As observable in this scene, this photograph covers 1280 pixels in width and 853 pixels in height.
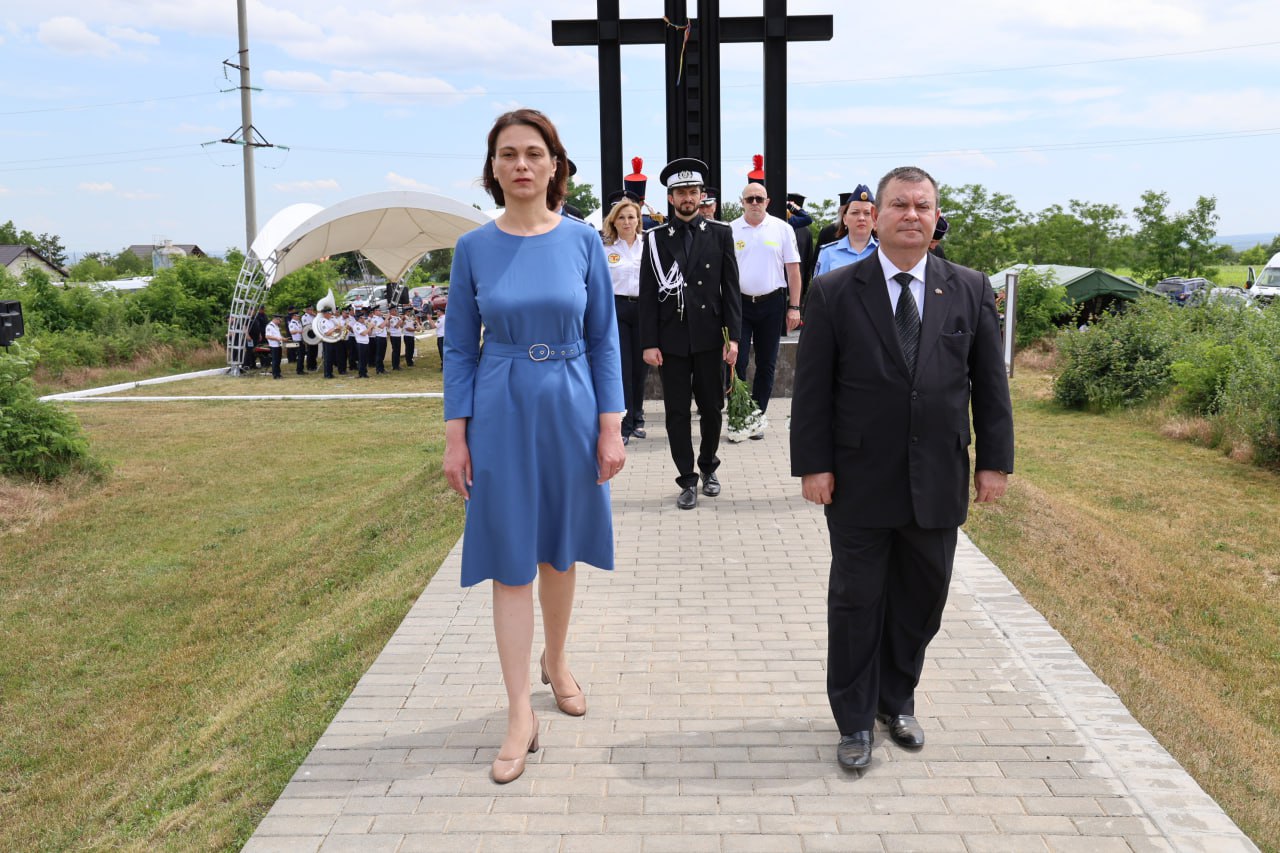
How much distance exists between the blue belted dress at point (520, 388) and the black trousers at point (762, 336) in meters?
5.17

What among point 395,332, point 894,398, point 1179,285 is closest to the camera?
point 894,398

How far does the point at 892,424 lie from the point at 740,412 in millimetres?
5711

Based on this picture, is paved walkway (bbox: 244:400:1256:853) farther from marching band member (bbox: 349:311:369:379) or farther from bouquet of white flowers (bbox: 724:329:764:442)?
marching band member (bbox: 349:311:369:379)

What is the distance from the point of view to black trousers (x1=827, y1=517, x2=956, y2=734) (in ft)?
11.0

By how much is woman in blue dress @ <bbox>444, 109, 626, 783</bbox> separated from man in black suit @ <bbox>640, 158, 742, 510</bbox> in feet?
10.9

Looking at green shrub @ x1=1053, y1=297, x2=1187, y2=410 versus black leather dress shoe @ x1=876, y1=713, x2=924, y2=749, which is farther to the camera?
green shrub @ x1=1053, y1=297, x2=1187, y2=410

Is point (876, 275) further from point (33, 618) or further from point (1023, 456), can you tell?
point (1023, 456)

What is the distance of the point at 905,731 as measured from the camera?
3.54 metres

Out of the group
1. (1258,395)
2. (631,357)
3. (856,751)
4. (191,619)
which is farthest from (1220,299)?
(856,751)

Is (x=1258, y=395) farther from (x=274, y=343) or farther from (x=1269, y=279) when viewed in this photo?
(x=1269, y=279)

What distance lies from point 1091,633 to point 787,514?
2.16 meters

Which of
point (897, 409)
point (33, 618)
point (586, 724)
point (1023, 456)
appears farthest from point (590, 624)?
point (1023, 456)

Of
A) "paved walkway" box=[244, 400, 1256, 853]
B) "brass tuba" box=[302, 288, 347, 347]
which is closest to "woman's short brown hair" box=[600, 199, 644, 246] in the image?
"paved walkway" box=[244, 400, 1256, 853]

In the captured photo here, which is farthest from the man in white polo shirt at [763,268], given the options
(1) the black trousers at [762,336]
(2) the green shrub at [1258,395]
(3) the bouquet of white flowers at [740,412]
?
(2) the green shrub at [1258,395]
